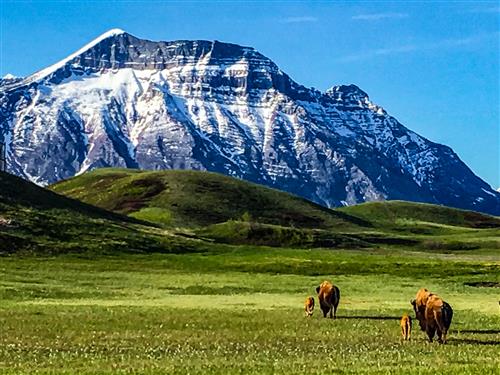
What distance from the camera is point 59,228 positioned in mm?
139750

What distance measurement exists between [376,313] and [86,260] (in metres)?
72.4

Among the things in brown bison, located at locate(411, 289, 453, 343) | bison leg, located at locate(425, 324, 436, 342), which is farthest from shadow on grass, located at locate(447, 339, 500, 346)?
bison leg, located at locate(425, 324, 436, 342)

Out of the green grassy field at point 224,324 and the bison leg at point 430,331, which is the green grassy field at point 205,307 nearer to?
the green grassy field at point 224,324

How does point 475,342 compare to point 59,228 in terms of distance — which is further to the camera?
point 59,228

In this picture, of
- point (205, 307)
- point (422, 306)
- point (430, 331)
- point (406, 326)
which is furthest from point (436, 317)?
point (205, 307)

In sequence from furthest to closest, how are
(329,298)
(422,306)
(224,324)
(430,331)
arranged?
(329,298) → (224,324) → (422,306) → (430,331)

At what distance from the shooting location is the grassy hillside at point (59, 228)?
126 metres

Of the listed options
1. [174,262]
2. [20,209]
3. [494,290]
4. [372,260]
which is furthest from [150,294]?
[20,209]

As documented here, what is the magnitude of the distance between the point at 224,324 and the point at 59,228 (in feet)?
331

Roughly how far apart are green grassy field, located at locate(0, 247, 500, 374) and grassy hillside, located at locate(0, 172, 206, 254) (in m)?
26.5

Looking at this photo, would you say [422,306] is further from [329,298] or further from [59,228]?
[59,228]

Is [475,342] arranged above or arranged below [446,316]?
below

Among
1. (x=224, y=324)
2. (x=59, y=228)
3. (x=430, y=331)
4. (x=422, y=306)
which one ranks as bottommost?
(x=224, y=324)

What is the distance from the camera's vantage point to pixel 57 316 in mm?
46781
